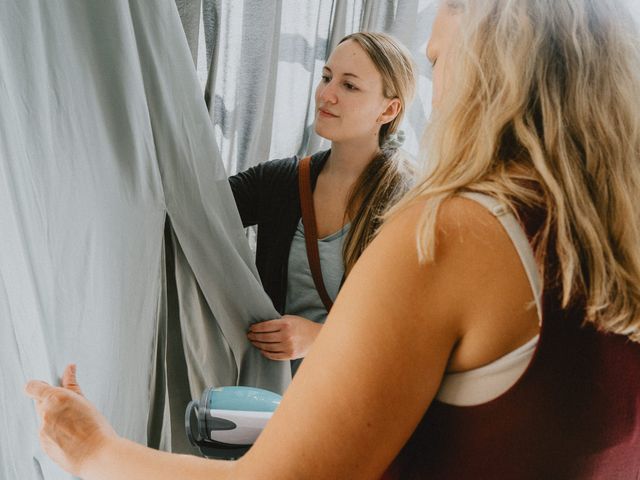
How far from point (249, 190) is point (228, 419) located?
2.35 ft

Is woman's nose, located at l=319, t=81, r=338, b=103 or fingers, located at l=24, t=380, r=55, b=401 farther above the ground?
woman's nose, located at l=319, t=81, r=338, b=103

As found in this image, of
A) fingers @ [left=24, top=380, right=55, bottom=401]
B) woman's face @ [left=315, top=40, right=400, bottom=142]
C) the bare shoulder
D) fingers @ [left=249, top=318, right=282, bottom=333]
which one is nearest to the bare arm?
the bare shoulder

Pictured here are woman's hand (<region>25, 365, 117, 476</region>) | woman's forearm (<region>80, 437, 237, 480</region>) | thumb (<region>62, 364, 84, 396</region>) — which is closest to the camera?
woman's forearm (<region>80, 437, 237, 480</region>)

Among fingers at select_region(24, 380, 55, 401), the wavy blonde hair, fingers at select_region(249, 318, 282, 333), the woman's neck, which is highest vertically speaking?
the wavy blonde hair

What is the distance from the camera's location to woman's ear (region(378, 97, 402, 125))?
1.67 metres

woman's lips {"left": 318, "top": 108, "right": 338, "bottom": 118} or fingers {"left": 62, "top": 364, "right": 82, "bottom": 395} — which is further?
woman's lips {"left": 318, "top": 108, "right": 338, "bottom": 118}

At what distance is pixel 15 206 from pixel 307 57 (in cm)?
110

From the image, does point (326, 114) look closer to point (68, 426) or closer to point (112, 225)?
point (112, 225)

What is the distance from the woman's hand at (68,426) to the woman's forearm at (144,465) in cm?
2

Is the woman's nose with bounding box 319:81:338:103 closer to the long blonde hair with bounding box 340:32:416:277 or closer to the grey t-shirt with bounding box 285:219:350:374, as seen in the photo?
the long blonde hair with bounding box 340:32:416:277

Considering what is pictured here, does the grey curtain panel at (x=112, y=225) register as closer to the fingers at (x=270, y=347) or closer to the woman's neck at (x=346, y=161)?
the fingers at (x=270, y=347)

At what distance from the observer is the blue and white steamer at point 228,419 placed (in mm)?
947

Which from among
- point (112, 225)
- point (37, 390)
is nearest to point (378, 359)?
point (37, 390)

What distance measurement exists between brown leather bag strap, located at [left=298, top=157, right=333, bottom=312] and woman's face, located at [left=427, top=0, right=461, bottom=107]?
85 cm
